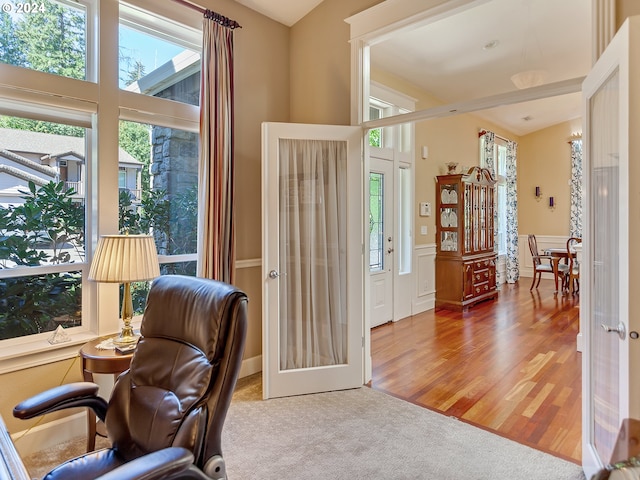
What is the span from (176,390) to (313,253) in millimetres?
1826

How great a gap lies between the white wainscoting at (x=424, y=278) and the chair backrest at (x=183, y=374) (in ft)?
14.2

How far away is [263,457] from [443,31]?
165 inches

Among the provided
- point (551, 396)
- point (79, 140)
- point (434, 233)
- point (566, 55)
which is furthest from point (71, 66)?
point (434, 233)

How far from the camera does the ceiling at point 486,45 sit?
3.62 m

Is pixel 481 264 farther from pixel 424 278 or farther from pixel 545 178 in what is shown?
pixel 545 178

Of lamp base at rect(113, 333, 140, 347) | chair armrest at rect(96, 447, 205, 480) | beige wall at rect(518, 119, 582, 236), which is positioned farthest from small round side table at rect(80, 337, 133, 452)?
beige wall at rect(518, 119, 582, 236)

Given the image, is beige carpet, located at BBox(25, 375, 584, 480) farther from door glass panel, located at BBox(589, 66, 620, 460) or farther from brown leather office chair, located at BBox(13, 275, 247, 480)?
brown leather office chair, located at BBox(13, 275, 247, 480)

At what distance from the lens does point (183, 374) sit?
1.50 meters

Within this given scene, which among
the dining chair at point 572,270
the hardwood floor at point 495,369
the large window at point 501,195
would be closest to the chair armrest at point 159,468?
the hardwood floor at point 495,369

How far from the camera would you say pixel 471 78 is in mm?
4910

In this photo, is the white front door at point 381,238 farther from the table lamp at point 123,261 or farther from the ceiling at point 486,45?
the table lamp at point 123,261

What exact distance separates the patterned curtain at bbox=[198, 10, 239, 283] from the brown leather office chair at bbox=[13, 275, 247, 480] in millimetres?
1252

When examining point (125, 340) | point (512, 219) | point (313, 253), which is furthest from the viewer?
point (512, 219)

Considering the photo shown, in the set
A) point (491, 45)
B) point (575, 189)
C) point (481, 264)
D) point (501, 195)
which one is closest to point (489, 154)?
point (501, 195)
